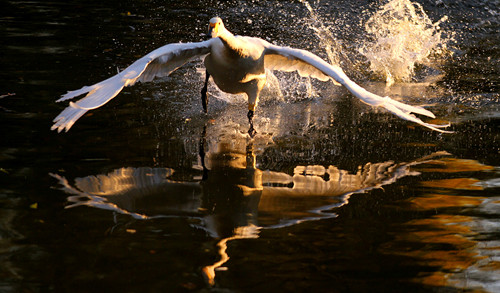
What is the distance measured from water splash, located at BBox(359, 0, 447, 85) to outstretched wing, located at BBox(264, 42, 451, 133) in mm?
2376

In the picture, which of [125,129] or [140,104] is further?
[140,104]

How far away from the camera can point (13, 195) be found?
17.0 feet

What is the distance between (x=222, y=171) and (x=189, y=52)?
1.63m

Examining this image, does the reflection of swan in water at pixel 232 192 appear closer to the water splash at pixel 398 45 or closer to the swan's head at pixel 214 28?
the swan's head at pixel 214 28

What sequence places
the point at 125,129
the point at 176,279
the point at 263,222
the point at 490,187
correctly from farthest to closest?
the point at 125,129 → the point at 490,187 → the point at 263,222 → the point at 176,279

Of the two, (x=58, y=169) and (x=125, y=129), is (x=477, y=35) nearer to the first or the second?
(x=125, y=129)

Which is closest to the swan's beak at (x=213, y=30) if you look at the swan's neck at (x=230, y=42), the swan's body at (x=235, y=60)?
the swan's body at (x=235, y=60)

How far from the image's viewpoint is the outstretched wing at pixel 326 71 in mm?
5895

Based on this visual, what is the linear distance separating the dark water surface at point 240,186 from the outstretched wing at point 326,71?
521 mm

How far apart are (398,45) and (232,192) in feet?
18.1

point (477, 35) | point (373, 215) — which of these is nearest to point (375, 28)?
point (477, 35)

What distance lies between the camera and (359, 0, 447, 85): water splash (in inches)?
393

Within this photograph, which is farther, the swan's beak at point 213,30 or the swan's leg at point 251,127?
the swan's leg at point 251,127

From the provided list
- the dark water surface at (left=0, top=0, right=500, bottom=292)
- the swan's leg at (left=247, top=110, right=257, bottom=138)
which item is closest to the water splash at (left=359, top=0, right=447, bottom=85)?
the dark water surface at (left=0, top=0, right=500, bottom=292)
